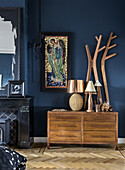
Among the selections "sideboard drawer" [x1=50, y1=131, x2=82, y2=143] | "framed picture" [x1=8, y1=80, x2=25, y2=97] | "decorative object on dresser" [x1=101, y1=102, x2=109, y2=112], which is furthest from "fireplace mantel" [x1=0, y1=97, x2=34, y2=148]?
"decorative object on dresser" [x1=101, y1=102, x2=109, y2=112]

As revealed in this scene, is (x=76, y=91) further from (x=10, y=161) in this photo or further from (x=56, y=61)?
(x=10, y=161)

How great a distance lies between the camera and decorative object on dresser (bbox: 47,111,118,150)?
373 cm

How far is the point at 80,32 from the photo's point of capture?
14.1 feet

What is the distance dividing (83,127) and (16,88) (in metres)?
1.34

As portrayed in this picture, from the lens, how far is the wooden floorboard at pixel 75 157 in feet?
9.66

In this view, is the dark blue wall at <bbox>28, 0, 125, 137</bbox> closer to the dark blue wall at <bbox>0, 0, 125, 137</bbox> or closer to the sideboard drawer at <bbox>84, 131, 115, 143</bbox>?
the dark blue wall at <bbox>0, 0, 125, 137</bbox>

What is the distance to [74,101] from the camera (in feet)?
12.9

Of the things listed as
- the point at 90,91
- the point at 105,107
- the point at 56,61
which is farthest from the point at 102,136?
the point at 56,61

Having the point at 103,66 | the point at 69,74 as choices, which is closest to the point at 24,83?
the point at 69,74

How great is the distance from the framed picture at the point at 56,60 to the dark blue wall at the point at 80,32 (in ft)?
0.37

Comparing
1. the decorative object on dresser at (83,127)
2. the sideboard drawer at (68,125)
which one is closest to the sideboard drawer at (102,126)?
the decorative object on dresser at (83,127)

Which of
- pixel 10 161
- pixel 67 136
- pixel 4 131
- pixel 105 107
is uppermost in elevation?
pixel 105 107

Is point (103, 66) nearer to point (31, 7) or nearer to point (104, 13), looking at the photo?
point (104, 13)

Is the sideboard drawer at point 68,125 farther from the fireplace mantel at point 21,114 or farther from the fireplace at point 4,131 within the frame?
the fireplace at point 4,131
